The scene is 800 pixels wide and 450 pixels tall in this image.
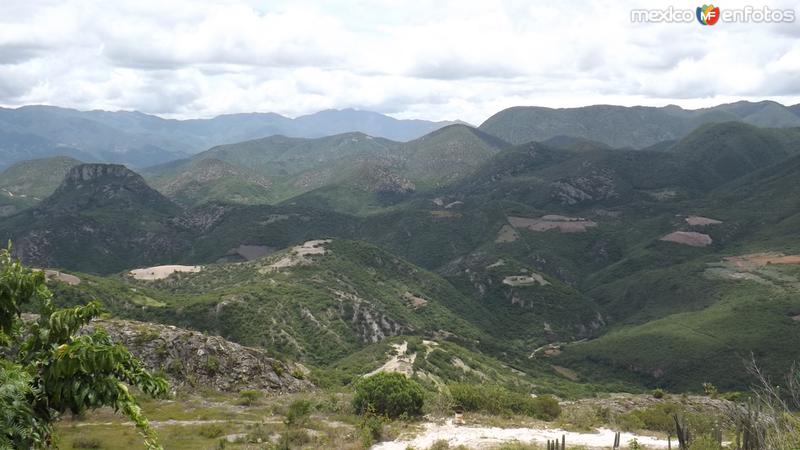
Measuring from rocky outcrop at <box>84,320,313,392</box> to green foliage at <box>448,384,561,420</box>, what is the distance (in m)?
16.7

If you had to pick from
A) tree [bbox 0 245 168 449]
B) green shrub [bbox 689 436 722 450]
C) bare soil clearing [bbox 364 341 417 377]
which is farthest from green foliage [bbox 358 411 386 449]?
bare soil clearing [bbox 364 341 417 377]

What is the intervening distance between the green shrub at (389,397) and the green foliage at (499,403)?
3.43 metres

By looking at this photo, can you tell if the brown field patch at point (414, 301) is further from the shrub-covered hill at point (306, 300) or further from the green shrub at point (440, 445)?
the green shrub at point (440, 445)

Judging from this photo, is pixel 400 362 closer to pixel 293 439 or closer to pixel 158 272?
pixel 293 439

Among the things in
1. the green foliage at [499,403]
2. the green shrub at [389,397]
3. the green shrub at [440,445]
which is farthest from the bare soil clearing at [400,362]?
the green shrub at [440,445]

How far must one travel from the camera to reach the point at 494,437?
29.6 metres

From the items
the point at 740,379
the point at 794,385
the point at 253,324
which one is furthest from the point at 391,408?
the point at 740,379

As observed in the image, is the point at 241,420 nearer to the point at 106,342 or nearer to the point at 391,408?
the point at 391,408

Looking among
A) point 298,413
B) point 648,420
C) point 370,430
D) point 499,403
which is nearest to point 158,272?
point 298,413

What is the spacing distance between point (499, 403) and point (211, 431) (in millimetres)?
19274

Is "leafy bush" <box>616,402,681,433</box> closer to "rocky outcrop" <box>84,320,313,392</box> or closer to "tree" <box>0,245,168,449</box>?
"rocky outcrop" <box>84,320,313,392</box>

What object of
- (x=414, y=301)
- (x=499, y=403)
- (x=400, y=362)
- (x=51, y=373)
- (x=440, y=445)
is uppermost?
Result: (x=51, y=373)

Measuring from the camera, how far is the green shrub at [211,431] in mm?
28344

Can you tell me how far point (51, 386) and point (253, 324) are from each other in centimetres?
8907
